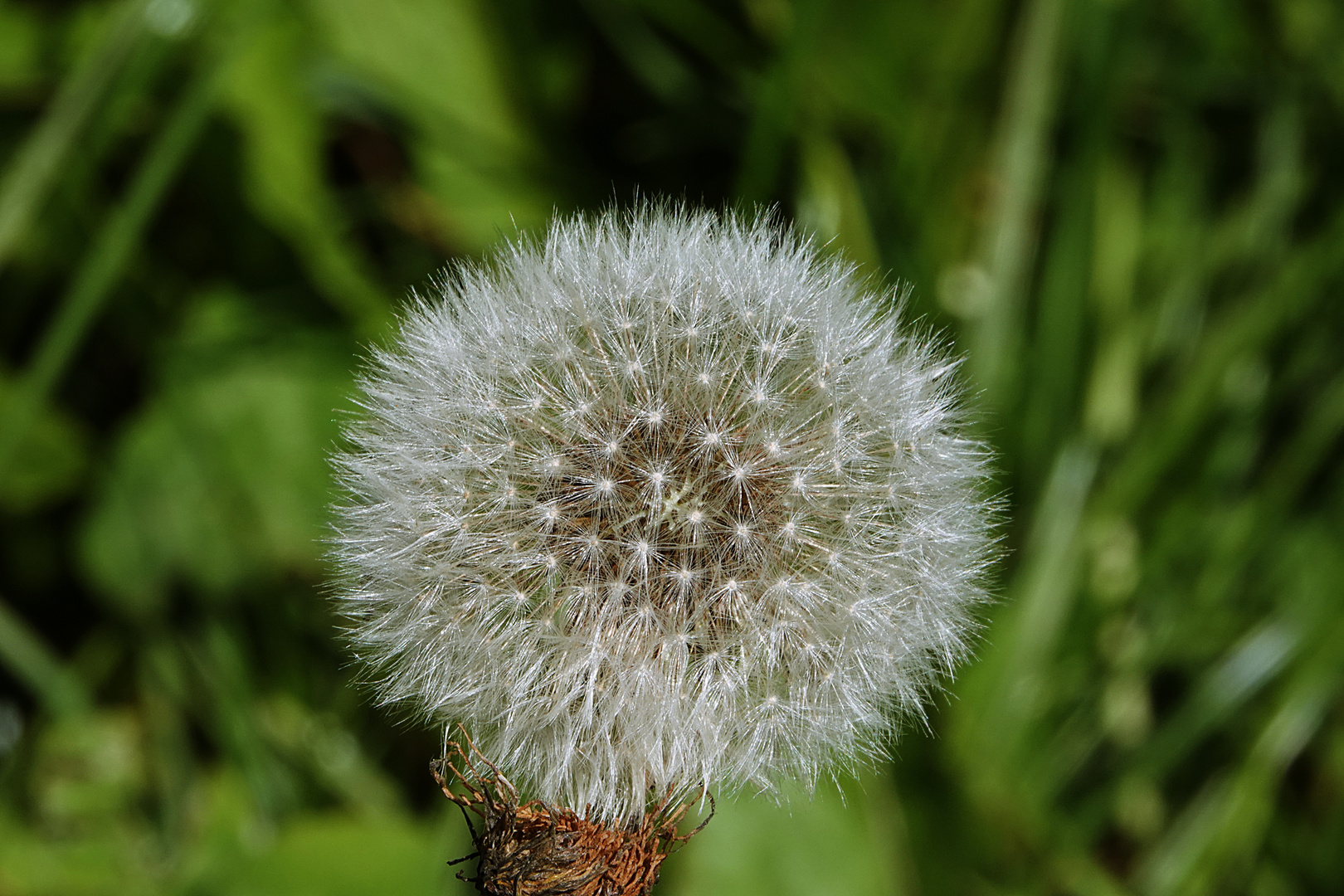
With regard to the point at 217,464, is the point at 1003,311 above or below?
above

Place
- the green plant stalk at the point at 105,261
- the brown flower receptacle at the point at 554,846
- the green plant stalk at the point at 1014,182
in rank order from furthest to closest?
the green plant stalk at the point at 1014,182 < the green plant stalk at the point at 105,261 < the brown flower receptacle at the point at 554,846

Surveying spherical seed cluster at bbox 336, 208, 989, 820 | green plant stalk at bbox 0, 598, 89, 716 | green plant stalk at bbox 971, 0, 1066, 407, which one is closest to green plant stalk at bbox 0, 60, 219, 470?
green plant stalk at bbox 0, 598, 89, 716

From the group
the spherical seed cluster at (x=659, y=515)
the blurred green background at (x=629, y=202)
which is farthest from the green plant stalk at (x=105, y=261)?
the spherical seed cluster at (x=659, y=515)

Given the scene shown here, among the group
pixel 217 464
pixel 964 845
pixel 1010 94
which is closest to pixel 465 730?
pixel 964 845

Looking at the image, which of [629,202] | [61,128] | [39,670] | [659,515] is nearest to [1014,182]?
[629,202]

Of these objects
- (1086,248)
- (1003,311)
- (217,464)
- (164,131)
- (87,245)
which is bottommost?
(217,464)

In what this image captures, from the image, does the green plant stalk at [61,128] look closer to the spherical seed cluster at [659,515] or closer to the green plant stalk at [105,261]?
the green plant stalk at [105,261]

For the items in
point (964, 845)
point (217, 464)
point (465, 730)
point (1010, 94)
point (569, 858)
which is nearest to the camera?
point (569, 858)

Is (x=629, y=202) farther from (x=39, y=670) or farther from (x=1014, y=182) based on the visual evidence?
(x=39, y=670)

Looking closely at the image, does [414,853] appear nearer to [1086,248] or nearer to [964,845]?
[964,845]
